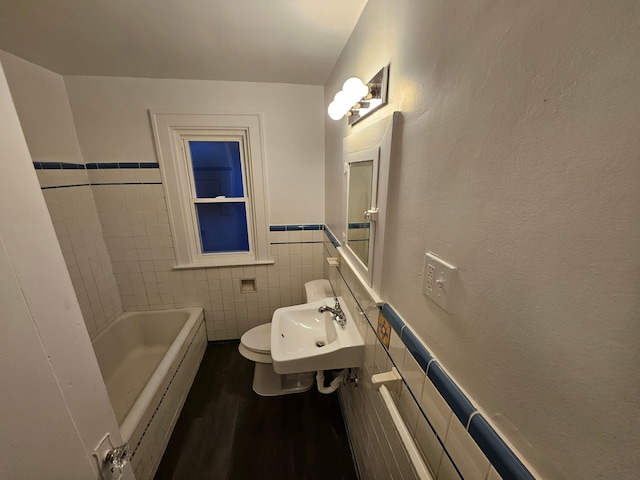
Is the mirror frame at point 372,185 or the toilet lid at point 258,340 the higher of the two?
the mirror frame at point 372,185

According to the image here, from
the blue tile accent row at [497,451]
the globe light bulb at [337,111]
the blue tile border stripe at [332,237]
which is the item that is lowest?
the blue tile accent row at [497,451]

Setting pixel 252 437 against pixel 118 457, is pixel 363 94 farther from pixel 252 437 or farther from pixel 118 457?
pixel 252 437

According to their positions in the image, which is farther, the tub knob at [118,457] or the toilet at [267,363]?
the toilet at [267,363]

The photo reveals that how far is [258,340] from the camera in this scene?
1824 mm

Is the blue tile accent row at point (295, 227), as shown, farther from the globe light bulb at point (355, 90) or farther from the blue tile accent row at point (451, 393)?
the blue tile accent row at point (451, 393)

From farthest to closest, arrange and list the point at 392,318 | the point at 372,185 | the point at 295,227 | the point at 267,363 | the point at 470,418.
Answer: the point at 295,227, the point at 267,363, the point at 372,185, the point at 392,318, the point at 470,418

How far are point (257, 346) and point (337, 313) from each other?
75 centimetres

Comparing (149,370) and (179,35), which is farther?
(149,370)

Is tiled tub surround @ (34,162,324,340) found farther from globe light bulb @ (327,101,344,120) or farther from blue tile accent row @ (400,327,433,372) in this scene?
blue tile accent row @ (400,327,433,372)

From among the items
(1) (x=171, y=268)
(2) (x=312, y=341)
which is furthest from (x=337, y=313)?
(1) (x=171, y=268)

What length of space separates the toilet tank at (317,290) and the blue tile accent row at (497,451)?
138 centimetres

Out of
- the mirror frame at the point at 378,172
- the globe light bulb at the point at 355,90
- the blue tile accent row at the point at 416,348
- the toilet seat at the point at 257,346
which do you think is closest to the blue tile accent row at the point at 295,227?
the toilet seat at the point at 257,346

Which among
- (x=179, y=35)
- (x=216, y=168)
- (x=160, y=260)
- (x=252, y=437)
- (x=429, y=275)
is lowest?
(x=252, y=437)

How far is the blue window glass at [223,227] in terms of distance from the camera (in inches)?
82.4
